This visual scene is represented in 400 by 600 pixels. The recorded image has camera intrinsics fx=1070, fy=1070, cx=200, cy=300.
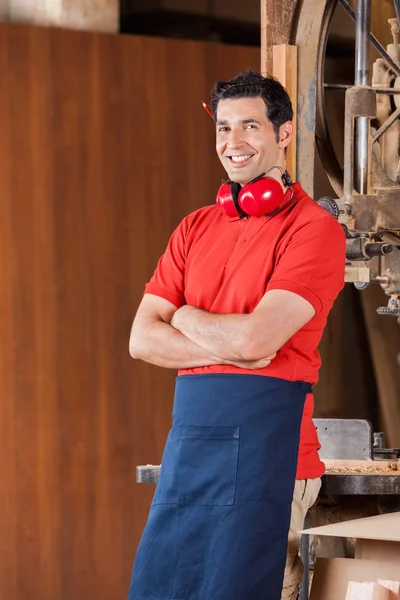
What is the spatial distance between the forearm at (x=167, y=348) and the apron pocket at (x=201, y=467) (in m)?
0.14

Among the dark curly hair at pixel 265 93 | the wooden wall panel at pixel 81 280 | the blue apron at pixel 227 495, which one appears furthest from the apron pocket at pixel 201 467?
the wooden wall panel at pixel 81 280

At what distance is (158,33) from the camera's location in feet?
18.7

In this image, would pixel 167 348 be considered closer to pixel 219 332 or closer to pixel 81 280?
pixel 219 332

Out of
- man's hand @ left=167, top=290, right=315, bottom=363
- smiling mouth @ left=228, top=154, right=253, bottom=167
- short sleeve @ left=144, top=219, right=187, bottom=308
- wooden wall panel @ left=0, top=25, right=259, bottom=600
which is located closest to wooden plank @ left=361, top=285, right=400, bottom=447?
wooden wall panel @ left=0, top=25, right=259, bottom=600

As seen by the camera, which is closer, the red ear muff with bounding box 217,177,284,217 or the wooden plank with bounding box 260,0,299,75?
the red ear muff with bounding box 217,177,284,217

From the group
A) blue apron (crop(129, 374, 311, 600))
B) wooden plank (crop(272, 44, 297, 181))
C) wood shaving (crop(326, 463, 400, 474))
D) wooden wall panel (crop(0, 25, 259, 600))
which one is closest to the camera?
blue apron (crop(129, 374, 311, 600))

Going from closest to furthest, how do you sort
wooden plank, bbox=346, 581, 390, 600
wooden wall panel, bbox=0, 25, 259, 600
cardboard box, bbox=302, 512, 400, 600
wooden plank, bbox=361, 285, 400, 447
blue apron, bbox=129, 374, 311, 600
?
wooden plank, bbox=346, 581, 390, 600 → cardboard box, bbox=302, 512, 400, 600 → blue apron, bbox=129, 374, 311, 600 → wooden wall panel, bbox=0, 25, 259, 600 → wooden plank, bbox=361, 285, 400, 447

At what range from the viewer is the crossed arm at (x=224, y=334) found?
87.1 inches

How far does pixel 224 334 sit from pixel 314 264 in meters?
Answer: 0.24

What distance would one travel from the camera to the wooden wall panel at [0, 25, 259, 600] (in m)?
5.00

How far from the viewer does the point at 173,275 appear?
2525 millimetres

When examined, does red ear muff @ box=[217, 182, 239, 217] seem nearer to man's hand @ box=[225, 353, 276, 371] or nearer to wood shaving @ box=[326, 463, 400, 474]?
man's hand @ box=[225, 353, 276, 371]

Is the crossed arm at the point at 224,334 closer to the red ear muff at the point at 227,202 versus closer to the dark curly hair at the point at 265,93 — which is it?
the red ear muff at the point at 227,202

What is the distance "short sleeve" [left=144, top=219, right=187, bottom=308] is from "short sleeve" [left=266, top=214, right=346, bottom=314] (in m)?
0.30
